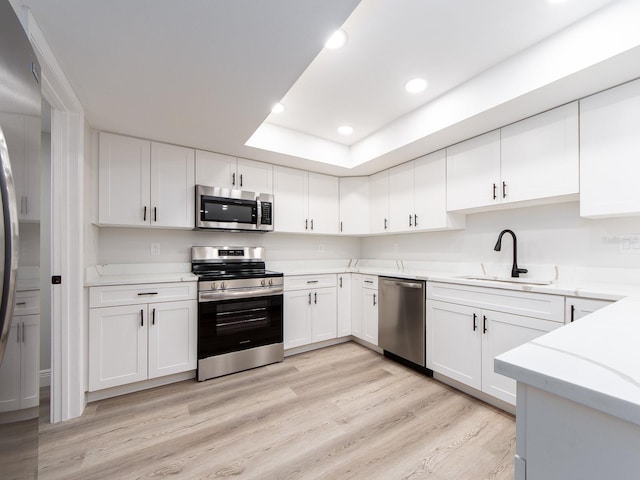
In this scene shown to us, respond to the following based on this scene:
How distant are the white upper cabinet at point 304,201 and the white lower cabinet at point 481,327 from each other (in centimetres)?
159

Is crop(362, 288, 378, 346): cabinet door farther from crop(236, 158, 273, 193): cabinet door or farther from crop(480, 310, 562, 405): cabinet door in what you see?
crop(236, 158, 273, 193): cabinet door

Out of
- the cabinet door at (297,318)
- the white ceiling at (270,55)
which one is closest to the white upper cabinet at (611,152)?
the white ceiling at (270,55)

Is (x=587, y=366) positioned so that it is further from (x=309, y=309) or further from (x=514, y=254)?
(x=309, y=309)

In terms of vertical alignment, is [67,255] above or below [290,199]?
below

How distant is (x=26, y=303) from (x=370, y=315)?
113 inches

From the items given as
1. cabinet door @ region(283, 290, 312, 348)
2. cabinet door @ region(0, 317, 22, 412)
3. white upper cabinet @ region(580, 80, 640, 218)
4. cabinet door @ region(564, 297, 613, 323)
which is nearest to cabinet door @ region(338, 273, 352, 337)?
cabinet door @ region(283, 290, 312, 348)

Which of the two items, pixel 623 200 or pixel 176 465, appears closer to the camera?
pixel 176 465

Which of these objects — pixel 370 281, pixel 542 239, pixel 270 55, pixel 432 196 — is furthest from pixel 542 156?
pixel 270 55

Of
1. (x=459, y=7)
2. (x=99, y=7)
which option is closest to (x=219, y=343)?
(x=99, y=7)

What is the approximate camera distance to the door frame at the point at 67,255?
188 cm

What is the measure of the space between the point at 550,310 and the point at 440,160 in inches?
65.4

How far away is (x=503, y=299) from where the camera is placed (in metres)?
2.00

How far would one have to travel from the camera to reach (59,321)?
187 centimetres

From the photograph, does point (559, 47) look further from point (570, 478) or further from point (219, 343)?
point (219, 343)
